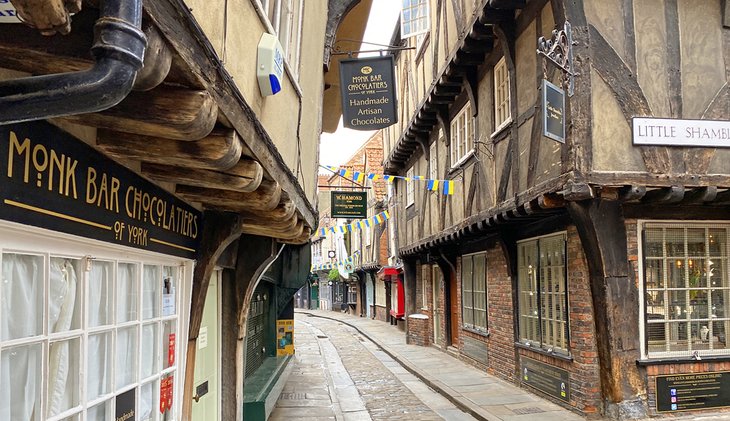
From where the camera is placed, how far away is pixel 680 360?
7965 millimetres

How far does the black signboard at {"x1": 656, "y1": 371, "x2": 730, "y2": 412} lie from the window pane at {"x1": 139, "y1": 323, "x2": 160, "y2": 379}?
656 centimetres

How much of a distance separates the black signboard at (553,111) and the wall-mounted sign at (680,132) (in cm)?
98

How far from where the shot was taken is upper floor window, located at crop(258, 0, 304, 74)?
4723 millimetres

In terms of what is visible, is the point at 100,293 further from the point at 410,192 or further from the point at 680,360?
the point at 410,192

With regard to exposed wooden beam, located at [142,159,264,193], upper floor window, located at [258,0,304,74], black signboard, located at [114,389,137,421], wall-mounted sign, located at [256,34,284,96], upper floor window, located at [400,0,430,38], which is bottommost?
black signboard, located at [114,389,137,421]

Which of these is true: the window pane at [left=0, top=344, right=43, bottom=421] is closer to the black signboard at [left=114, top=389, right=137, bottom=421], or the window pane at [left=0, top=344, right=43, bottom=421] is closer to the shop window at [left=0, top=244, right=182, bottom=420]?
the shop window at [left=0, top=244, right=182, bottom=420]

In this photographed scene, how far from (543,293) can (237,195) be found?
685 centimetres

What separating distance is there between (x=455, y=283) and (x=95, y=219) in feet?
46.0

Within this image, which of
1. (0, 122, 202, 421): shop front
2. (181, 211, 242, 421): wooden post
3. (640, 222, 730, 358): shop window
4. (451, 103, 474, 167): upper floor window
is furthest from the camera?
(451, 103, 474, 167): upper floor window

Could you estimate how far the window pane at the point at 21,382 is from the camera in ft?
7.75

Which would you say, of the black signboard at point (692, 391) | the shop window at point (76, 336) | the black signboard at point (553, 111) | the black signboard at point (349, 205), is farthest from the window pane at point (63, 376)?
the black signboard at point (349, 205)

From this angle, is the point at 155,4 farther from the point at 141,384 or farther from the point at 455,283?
the point at 455,283

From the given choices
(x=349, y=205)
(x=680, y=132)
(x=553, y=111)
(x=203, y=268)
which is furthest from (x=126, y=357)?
(x=349, y=205)

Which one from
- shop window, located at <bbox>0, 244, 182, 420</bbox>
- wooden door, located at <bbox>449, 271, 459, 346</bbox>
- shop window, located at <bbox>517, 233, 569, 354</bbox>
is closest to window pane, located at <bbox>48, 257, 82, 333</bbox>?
shop window, located at <bbox>0, 244, 182, 420</bbox>
